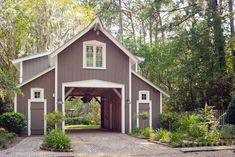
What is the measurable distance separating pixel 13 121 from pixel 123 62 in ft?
23.3

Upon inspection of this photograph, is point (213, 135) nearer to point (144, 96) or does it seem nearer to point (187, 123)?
point (187, 123)

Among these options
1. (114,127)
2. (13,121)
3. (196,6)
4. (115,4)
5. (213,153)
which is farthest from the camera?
(115,4)

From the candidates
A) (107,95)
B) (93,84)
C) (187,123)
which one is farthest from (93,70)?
(187,123)

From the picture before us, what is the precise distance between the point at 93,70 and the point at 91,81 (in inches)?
25.8

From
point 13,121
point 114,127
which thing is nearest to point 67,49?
point 13,121

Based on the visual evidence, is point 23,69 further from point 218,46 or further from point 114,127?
point 218,46

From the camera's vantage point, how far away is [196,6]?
23.0 metres

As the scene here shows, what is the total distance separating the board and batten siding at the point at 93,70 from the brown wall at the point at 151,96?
456 mm

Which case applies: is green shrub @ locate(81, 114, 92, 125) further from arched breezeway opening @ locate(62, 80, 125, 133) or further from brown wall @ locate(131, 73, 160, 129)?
brown wall @ locate(131, 73, 160, 129)

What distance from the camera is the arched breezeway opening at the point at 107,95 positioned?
17570mm

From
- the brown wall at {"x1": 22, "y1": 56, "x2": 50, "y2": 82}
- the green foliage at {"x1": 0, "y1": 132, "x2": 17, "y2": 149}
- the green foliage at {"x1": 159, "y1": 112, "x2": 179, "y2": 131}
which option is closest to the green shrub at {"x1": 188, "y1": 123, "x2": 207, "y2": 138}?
the green foliage at {"x1": 159, "y1": 112, "x2": 179, "y2": 131}

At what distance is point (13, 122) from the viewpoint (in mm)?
15688

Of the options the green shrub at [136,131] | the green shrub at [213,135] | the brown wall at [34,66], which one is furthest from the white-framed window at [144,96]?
the brown wall at [34,66]

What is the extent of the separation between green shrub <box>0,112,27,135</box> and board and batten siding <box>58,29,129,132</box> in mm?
2390
